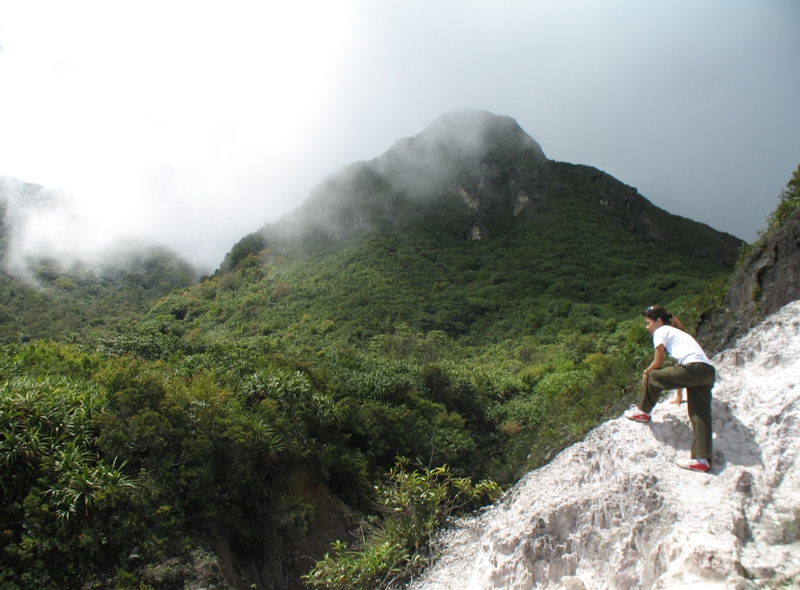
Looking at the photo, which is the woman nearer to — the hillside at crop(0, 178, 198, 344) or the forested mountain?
the forested mountain

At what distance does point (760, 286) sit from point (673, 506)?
526 centimetres

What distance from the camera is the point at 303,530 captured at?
1259 cm

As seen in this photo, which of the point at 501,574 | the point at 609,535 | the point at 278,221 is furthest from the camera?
the point at 278,221

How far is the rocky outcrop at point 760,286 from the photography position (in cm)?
772

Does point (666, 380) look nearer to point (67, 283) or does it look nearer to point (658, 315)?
point (658, 315)

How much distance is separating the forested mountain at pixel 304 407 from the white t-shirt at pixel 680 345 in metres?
4.47

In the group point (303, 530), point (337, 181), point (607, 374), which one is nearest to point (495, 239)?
point (337, 181)

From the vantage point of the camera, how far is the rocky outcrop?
7.72m

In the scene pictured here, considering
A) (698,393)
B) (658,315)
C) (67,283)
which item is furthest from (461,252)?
(698,393)

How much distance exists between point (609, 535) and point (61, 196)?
426 ft

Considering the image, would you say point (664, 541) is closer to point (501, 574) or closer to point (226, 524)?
point (501, 574)

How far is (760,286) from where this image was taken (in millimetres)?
8562

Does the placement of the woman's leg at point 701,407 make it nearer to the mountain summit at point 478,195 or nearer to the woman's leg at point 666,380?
the woman's leg at point 666,380

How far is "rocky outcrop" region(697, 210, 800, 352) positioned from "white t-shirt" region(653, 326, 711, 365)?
290 centimetres
